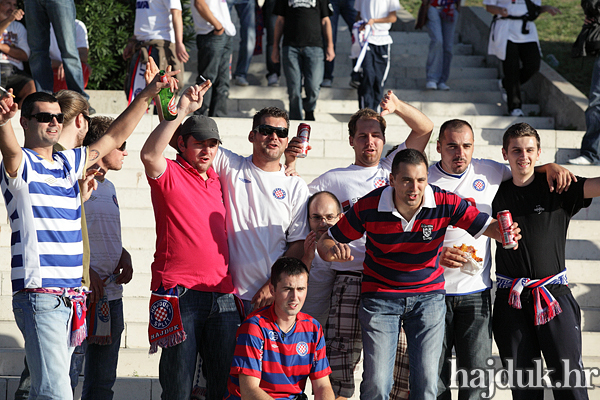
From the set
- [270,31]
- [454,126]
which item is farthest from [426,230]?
[270,31]

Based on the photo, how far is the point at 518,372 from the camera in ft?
13.2

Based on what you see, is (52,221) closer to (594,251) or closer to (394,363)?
(394,363)

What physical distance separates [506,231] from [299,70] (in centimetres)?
493

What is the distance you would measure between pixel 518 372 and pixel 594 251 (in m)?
2.41

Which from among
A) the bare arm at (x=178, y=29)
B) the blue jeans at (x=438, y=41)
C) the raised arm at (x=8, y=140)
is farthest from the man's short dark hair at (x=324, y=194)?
the blue jeans at (x=438, y=41)

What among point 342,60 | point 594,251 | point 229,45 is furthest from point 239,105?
point 594,251

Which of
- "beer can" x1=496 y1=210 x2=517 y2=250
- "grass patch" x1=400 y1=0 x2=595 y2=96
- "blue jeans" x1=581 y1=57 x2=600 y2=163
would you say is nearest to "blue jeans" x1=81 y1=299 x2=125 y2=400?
"beer can" x1=496 y1=210 x2=517 y2=250

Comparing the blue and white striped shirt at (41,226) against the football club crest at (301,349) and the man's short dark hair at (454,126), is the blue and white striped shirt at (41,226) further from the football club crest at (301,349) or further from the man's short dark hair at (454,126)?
the man's short dark hair at (454,126)

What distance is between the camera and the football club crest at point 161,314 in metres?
3.68

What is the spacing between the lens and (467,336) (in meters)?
4.10

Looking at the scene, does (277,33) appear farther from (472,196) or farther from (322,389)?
(322,389)

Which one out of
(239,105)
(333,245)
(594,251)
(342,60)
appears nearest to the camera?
(333,245)

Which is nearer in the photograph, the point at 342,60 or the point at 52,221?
the point at 52,221

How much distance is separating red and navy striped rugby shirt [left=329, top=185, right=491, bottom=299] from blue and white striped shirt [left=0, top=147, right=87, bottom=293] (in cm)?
153
